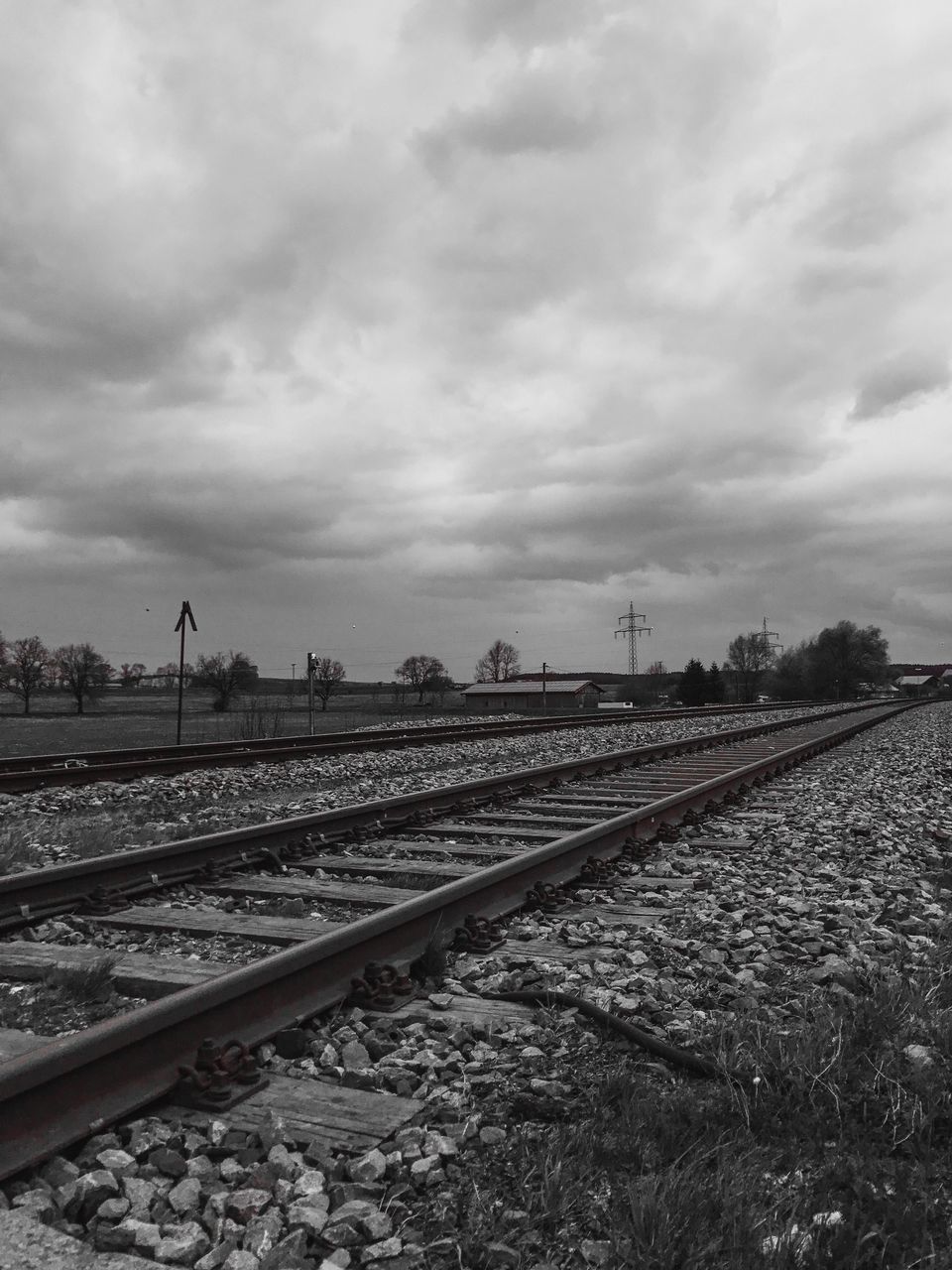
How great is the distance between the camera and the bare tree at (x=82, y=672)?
86188 mm

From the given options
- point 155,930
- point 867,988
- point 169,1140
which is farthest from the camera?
point 155,930

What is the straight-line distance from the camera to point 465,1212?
235 centimetres

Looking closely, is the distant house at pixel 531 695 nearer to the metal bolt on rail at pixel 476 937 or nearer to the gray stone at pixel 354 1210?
the metal bolt on rail at pixel 476 937

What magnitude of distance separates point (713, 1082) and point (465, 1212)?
3.46 ft

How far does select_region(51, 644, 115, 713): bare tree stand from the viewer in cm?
8619

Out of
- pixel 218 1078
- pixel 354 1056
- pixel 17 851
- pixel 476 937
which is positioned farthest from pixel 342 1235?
pixel 17 851

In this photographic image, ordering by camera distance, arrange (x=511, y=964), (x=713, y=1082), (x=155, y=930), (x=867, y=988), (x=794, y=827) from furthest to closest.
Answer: (x=794, y=827), (x=155, y=930), (x=511, y=964), (x=867, y=988), (x=713, y=1082)

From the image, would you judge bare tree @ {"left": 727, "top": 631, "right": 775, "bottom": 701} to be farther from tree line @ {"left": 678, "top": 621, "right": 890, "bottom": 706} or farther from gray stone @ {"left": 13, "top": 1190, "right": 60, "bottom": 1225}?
gray stone @ {"left": 13, "top": 1190, "right": 60, "bottom": 1225}

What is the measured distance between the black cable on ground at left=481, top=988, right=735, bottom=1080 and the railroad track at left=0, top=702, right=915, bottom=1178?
1.76 feet

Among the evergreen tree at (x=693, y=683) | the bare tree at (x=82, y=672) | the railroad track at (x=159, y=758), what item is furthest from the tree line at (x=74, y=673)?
the railroad track at (x=159, y=758)

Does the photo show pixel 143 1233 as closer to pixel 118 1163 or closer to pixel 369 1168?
pixel 118 1163

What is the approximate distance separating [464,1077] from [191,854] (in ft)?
11.6

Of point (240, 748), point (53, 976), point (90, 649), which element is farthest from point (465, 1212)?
point (90, 649)

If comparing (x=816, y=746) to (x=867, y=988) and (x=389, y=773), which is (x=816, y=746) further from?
(x=867, y=988)
